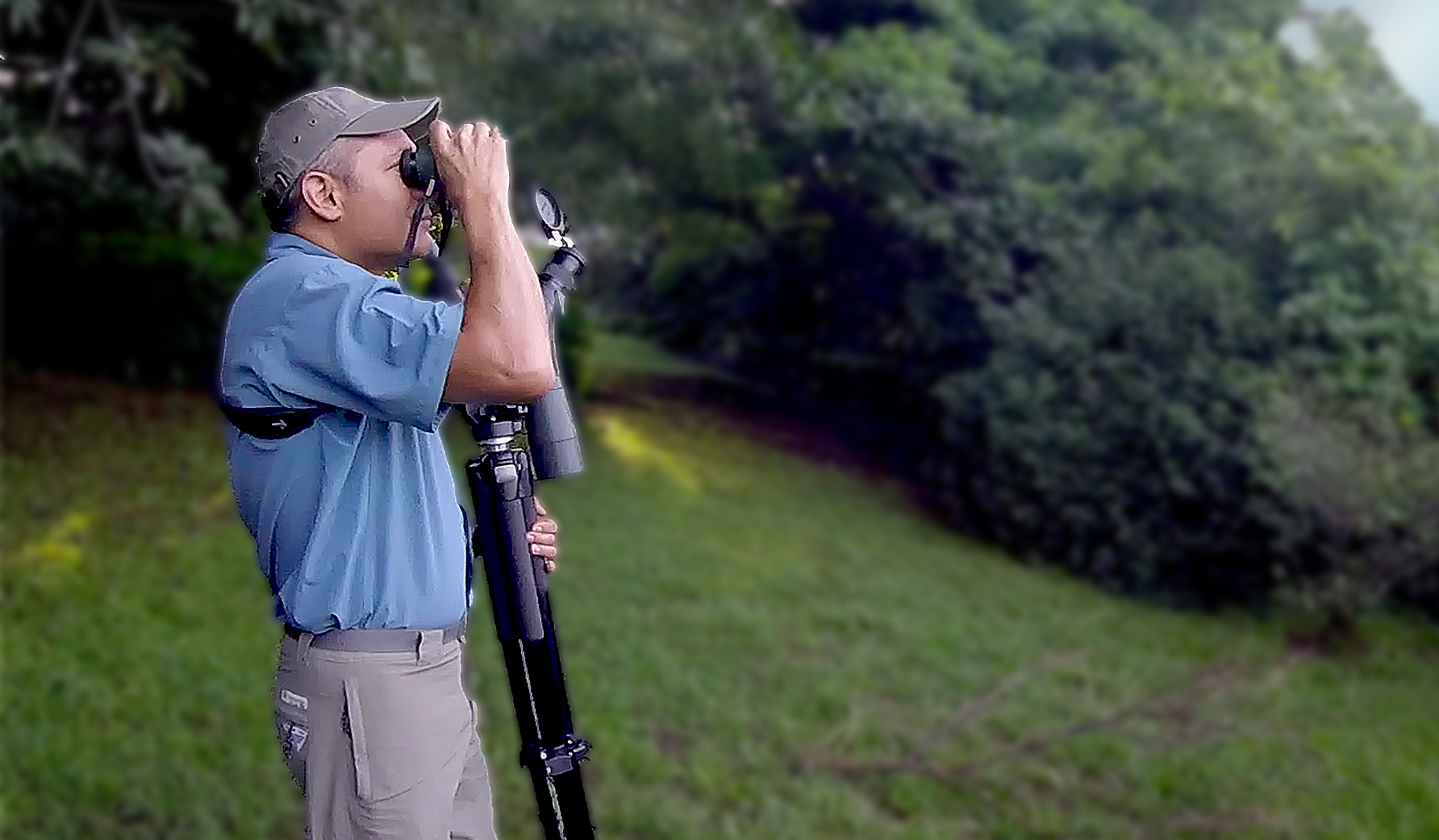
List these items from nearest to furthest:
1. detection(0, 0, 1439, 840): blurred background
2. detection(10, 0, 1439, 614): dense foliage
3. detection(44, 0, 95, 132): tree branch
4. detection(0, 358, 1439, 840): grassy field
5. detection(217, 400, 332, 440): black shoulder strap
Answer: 1. detection(217, 400, 332, 440): black shoulder strap
2. detection(44, 0, 95, 132): tree branch
3. detection(0, 358, 1439, 840): grassy field
4. detection(0, 0, 1439, 840): blurred background
5. detection(10, 0, 1439, 614): dense foliage

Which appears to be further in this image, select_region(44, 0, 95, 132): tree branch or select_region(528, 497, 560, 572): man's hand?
select_region(44, 0, 95, 132): tree branch

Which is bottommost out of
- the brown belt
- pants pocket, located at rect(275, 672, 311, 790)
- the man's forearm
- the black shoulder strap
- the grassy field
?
the grassy field

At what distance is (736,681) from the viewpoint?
28.2ft

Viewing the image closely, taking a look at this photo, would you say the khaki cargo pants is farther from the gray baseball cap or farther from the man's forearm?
the gray baseball cap

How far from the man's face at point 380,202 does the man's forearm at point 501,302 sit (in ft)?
0.34

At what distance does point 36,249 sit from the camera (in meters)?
11.6

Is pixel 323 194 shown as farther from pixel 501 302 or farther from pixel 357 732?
pixel 357 732

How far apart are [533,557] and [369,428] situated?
0.23 meters

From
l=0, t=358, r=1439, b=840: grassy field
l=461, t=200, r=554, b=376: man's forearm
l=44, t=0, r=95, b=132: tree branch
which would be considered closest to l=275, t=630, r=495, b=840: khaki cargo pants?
l=461, t=200, r=554, b=376: man's forearm

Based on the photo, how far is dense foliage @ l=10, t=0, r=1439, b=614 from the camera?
10.3 m

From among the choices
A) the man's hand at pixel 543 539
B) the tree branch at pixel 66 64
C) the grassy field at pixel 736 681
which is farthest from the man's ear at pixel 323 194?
the grassy field at pixel 736 681

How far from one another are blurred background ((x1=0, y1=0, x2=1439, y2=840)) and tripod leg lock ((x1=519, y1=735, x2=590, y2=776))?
445 cm

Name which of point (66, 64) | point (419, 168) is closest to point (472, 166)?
point (419, 168)

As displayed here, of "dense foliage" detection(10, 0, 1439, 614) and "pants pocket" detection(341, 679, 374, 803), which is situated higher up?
"dense foliage" detection(10, 0, 1439, 614)
